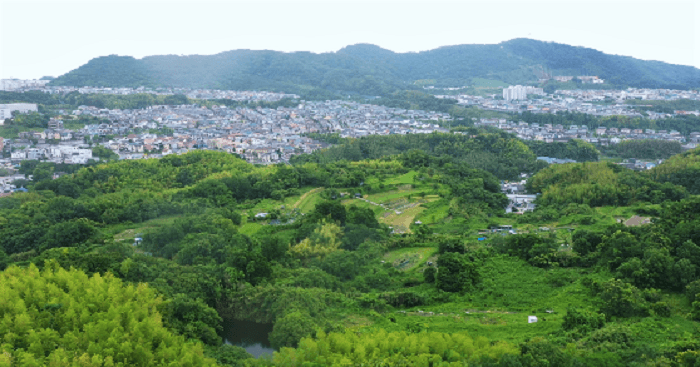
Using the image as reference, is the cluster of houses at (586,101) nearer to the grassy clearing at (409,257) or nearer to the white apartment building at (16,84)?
the grassy clearing at (409,257)

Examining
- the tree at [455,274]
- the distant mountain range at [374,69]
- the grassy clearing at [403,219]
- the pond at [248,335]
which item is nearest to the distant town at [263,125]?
the distant mountain range at [374,69]

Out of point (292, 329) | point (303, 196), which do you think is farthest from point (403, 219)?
point (292, 329)

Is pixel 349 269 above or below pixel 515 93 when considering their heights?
below

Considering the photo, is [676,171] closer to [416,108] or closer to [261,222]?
[261,222]

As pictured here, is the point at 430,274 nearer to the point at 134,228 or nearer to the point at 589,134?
the point at 134,228

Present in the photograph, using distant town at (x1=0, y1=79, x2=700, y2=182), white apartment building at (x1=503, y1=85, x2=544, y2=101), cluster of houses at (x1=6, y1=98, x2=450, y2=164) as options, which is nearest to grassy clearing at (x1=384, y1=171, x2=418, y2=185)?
distant town at (x1=0, y1=79, x2=700, y2=182)
